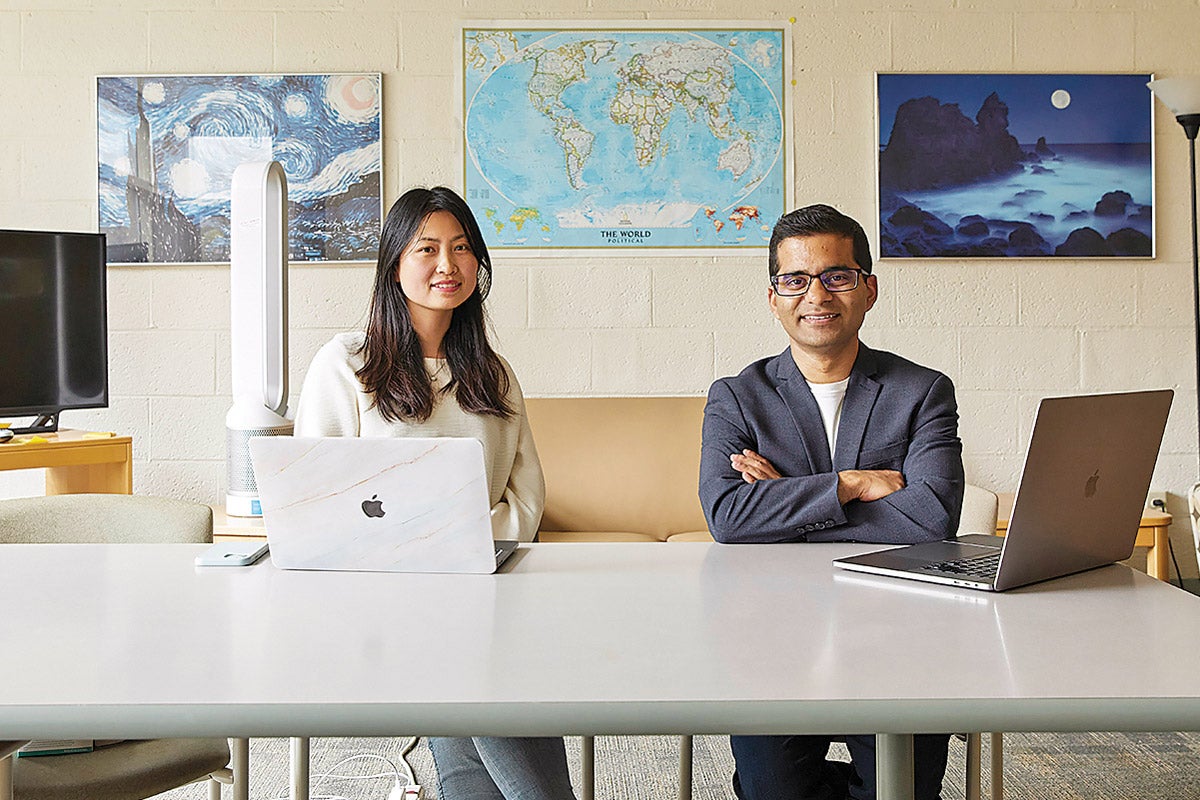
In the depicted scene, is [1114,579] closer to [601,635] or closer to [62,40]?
[601,635]

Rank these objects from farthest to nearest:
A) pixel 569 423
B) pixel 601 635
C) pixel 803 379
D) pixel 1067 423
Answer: pixel 569 423 → pixel 803 379 → pixel 1067 423 → pixel 601 635

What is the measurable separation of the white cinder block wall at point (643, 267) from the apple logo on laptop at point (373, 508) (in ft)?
7.83

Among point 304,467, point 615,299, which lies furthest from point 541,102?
point 304,467

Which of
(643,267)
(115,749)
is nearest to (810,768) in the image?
(115,749)

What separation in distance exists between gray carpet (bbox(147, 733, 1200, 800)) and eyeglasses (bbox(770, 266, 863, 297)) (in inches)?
46.9

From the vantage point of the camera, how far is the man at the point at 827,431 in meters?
1.93

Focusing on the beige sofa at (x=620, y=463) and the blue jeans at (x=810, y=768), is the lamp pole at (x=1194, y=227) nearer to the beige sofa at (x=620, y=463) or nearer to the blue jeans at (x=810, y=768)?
the beige sofa at (x=620, y=463)

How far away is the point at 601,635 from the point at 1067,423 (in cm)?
62

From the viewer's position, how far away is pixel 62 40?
388 centimetres

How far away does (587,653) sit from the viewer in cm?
119

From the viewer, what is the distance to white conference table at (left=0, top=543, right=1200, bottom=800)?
3.35ft

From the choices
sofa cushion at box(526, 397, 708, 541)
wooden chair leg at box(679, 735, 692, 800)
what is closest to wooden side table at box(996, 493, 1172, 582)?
sofa cushion at box(526, 397, 708, 541)

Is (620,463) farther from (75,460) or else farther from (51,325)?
(51,325)

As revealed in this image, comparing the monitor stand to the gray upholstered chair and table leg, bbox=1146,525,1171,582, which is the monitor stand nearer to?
the gray upholstered chair
